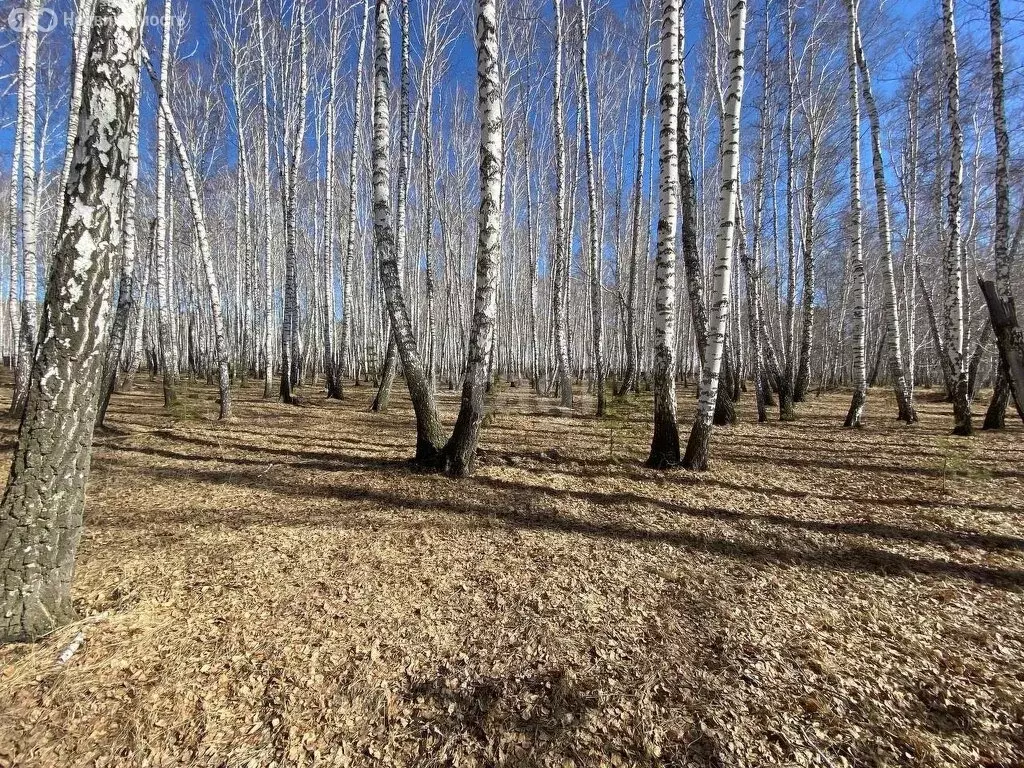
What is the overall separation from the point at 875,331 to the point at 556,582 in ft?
112

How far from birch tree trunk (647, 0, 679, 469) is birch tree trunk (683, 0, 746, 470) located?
1.14ft

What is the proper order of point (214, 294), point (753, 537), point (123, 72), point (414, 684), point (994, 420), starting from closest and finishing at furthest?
point (414, 684) → point (123, 72) → point (753, 537) → point (994, 420) → point (214, 294)

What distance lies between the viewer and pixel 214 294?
30.7 feet

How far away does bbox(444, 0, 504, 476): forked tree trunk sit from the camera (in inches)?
190

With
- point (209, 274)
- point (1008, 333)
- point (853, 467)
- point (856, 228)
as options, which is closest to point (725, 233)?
point (1008, 333)

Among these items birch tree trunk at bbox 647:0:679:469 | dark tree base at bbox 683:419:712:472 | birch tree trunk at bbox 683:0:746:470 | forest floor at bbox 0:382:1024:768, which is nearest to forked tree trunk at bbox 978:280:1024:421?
forest floor at bbox 0:382:1024:768

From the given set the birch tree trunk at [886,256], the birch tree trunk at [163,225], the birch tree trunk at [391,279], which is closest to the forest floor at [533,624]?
the birch tree trunk at [391,279]

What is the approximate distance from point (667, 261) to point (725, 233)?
0.71m

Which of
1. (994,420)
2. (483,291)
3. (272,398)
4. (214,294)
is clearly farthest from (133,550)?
(994,420)

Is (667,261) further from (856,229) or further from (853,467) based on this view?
(856,229)

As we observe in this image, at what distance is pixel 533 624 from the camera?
260 centimetres

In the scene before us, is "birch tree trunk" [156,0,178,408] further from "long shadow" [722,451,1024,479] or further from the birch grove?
"long shadow" [722,451,1024,479]

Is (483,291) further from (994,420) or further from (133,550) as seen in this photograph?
(994,420)

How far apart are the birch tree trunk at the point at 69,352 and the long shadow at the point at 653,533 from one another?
1.69 metres
